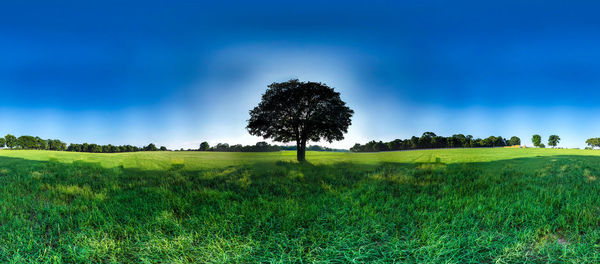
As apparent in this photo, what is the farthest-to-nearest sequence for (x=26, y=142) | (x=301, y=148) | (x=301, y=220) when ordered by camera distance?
(x=26, y=142) < (x=301, y=148) < (x=301, y=220)

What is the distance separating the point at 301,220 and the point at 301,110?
10889mm

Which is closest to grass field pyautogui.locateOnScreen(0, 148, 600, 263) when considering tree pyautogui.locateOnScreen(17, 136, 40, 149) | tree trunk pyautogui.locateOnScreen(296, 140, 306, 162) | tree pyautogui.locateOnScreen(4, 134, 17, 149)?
tree trunk pyautogui.locateOnScreen(296, 140, 306, 162)

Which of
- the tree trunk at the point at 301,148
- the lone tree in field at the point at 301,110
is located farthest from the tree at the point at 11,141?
the tree trunk at the point at 301,148

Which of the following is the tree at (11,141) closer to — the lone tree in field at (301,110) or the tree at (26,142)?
the tree at (26,142)

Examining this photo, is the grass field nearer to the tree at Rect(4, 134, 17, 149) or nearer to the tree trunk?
the tree trunk

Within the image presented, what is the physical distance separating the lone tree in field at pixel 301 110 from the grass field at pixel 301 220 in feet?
24.5

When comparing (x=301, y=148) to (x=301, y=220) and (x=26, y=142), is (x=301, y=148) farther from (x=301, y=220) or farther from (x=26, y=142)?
(x=26, y=142)

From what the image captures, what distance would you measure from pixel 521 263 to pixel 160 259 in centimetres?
419

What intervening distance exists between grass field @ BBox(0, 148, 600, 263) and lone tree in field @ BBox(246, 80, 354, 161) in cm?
746

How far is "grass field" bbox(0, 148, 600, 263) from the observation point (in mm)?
2834

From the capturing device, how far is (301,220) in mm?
3686

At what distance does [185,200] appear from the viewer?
15.1 feet

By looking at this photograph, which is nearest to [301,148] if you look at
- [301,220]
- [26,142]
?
[301,220]

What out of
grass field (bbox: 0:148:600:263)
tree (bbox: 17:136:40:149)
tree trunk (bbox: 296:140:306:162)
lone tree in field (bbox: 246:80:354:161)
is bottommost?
grass field (bbox: 0:148:600:263)
